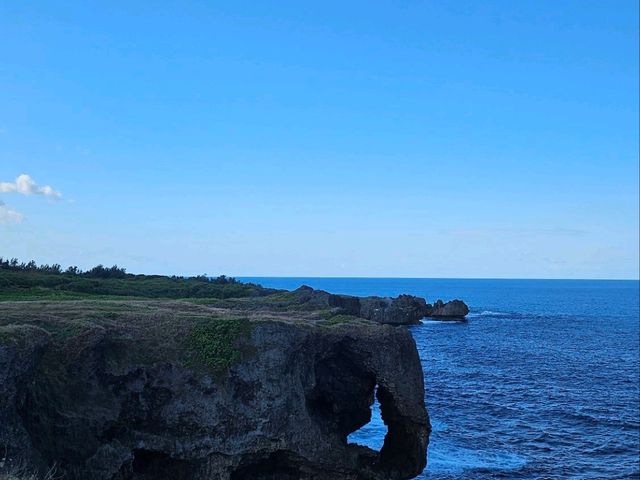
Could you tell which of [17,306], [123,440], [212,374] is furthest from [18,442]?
[17,306]

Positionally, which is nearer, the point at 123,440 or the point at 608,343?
the point at 123,440

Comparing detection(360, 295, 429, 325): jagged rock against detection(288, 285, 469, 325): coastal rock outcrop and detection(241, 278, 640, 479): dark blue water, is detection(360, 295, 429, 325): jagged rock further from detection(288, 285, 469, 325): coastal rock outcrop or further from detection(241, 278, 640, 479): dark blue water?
detection(241, 278, 640, 479): dark blue water

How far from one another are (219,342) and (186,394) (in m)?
2.41

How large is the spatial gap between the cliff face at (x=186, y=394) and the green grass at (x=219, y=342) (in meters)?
0.04

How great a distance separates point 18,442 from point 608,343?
8353 cm

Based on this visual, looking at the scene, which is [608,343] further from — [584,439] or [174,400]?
[174,400]

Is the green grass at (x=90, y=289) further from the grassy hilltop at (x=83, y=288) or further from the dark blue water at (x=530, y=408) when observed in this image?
the dark blue water at (x=530, y=408)

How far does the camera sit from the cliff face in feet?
66.9

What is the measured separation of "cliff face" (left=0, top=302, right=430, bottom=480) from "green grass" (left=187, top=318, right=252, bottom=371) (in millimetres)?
42

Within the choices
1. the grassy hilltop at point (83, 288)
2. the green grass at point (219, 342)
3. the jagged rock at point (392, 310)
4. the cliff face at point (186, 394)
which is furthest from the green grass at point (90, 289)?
the jagged rock at point (392, 310)

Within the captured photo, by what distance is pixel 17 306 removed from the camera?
25203mm

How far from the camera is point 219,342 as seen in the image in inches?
928

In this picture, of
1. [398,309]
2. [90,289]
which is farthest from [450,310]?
[90,289]

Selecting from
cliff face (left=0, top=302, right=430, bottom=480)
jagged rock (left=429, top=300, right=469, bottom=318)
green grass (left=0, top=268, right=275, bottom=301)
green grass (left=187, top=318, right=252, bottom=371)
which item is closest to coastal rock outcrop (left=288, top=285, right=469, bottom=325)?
jagged rock (left=429, top=300, right=469, bottom=318)
